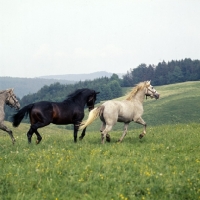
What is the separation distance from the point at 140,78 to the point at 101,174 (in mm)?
169737

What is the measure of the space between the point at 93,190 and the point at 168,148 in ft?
17.0

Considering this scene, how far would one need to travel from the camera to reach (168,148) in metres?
12.1

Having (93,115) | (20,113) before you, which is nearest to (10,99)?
(20,113)

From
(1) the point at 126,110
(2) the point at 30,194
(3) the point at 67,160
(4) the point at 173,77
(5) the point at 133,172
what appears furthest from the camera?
(4) the point at 173,77

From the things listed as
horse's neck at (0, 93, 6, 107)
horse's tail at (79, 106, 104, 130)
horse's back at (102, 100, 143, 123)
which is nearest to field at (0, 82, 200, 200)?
horse's tail at (79, 106, 104, 130)

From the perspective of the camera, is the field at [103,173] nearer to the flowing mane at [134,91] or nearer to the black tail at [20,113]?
the black tail at [20,113]

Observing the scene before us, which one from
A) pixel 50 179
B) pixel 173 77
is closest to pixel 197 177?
pixel 50 179

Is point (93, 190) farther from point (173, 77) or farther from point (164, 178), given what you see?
point (173, 77)

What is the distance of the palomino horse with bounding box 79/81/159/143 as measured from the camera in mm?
13430

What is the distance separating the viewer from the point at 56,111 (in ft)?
44.4

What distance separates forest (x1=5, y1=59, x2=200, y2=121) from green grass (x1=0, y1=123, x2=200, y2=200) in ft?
415

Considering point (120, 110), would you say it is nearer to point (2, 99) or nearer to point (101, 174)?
point (101, 174)

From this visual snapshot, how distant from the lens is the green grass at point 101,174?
7707 mm

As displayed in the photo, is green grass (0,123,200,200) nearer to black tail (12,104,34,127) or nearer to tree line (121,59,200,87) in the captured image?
black tail (12,104,34,127)
